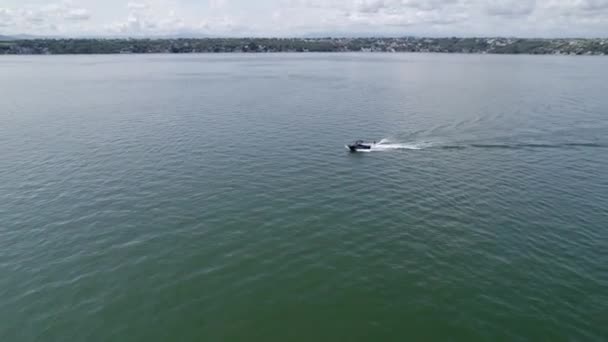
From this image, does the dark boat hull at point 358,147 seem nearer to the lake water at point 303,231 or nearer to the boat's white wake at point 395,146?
the boat's white wake at point 395,146

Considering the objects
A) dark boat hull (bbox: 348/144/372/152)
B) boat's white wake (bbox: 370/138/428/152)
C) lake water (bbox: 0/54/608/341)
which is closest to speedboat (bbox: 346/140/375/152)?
dark boat hull (bbox: 348/144/372/152)

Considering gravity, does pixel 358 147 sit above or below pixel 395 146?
above

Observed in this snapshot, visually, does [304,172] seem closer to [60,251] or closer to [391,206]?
[391,206]

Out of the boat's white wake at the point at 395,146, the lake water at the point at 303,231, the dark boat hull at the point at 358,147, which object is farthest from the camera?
the boat's white wake at the point at 395,146

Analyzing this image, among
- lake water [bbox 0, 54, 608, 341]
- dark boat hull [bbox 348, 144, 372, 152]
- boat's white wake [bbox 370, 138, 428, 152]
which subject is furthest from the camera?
boat's white wake [bbox 370, 138, 428, 152]

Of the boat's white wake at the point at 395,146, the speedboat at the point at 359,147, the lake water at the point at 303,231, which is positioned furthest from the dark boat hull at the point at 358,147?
the lake water at the point at 303,231

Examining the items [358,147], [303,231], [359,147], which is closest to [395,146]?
[359,147]

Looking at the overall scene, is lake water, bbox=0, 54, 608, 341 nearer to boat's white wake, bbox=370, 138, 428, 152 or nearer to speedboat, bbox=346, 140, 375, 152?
boat's white wake, bbox=370, 138, 428, 152

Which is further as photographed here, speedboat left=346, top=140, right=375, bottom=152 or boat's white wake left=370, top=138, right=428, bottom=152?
boat's white wake left=370, top=138, right=428, bottom=152

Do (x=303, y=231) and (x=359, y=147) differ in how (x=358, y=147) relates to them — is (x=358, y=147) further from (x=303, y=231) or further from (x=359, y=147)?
(x=303, y=231)
